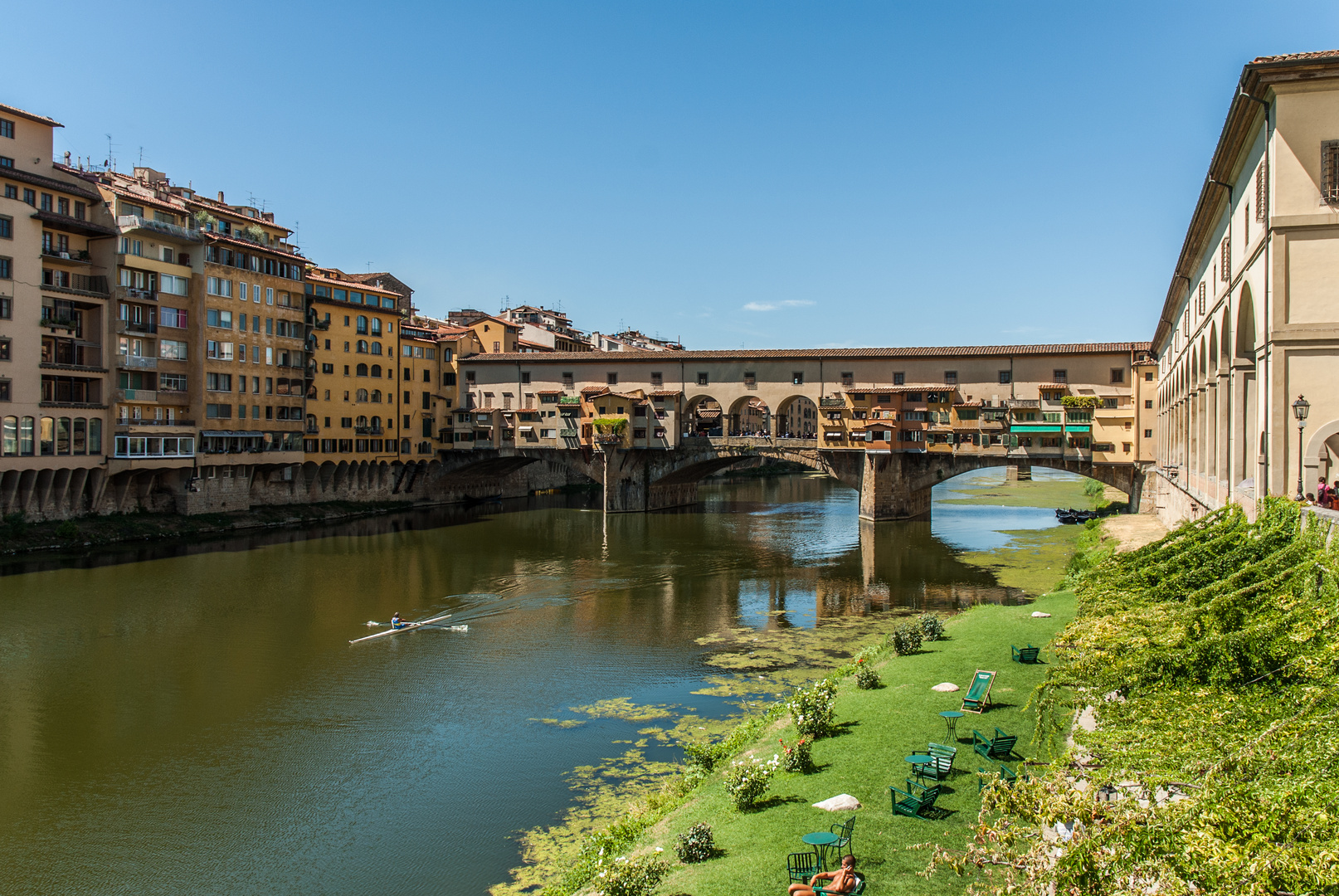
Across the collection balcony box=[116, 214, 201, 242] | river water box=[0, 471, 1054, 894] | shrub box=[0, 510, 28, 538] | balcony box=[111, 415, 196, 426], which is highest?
balcony box=[116, 214, 201, 242]

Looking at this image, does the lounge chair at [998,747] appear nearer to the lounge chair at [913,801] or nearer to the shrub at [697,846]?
the lounge chair at [913,801]

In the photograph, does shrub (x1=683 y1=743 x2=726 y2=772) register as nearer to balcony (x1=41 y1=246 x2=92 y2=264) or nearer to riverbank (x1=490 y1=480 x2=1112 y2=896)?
riverbank (x1=490 y1=480 x2=1112 y2=896)

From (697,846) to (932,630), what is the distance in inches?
594

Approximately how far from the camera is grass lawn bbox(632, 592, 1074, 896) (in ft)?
41.1

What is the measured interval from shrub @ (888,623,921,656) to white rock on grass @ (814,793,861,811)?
1114 cm

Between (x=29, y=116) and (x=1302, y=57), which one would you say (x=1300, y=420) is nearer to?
(x=1302, y=57)

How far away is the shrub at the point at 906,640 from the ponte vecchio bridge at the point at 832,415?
121ft

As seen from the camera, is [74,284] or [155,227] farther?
[155,227]

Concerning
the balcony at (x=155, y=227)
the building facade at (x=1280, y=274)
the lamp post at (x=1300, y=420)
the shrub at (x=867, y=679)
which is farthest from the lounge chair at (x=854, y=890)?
the balcony at (x=155, y=227)

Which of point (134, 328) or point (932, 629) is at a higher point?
point (134, 328)

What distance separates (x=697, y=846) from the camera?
13430 millimetres

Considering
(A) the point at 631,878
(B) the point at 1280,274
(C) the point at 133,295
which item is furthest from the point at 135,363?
(B) the point at 1280,274

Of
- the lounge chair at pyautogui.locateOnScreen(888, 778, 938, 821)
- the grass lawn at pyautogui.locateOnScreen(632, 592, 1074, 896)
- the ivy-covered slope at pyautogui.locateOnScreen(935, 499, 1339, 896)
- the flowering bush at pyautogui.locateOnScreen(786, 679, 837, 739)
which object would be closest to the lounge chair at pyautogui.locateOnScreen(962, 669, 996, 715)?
the grass lawn at pyautogui.locateOnScreen(632, 592, 1074, 896)

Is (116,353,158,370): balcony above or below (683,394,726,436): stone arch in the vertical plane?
above
